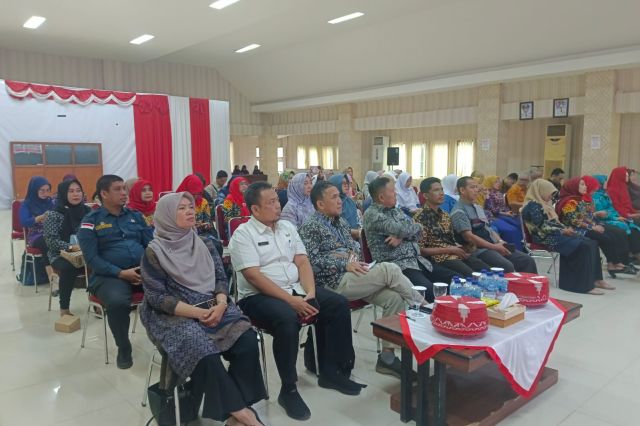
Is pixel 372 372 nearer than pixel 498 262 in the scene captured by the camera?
Yes

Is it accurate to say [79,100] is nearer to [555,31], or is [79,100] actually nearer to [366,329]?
[366,329]

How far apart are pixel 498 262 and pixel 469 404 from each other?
1.76 metres

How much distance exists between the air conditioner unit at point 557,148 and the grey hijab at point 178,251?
887 cm

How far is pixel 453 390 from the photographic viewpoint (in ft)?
8.16

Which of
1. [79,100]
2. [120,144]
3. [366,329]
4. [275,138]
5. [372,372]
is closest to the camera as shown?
[372,372]

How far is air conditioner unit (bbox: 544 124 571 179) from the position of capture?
9406 millimetres

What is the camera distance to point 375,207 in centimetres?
332

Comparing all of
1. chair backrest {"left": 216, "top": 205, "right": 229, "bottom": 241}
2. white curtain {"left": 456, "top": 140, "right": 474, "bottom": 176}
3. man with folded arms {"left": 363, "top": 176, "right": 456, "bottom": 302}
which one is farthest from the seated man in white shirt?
white curtain {"left": 456, "top": 140, "right": 474, "bottom": 176}

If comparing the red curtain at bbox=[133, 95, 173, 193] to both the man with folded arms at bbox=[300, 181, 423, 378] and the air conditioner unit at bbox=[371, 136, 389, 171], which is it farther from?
the man with folded arms at bbox=[300, 181, 423, 378]

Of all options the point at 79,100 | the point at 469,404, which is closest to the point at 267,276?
the point at 469,404

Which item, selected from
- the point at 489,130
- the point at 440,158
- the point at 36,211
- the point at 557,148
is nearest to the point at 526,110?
the point at 489,130

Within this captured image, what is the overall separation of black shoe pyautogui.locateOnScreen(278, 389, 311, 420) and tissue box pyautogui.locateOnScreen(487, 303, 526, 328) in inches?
39.3

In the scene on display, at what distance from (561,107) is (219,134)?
271 inches

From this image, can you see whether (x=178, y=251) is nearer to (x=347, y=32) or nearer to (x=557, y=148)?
(x=347, y=32)
